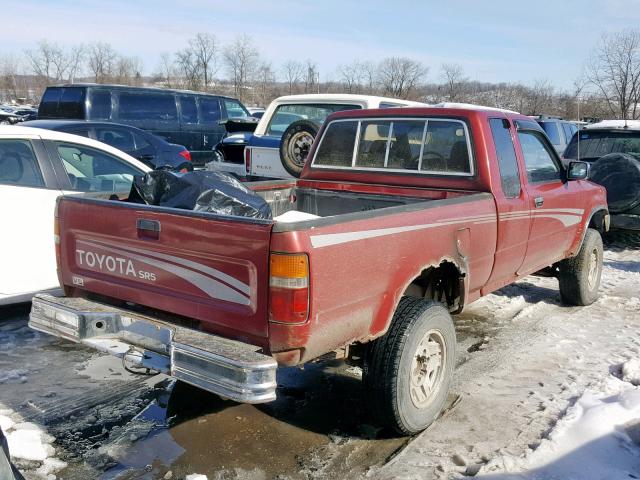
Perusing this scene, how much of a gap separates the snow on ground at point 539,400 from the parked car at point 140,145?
5.21 m

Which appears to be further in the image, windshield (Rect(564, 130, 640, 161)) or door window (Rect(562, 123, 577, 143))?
door window (Rect(562, 123, 577, 143))

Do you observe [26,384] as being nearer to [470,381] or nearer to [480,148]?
[470,381]

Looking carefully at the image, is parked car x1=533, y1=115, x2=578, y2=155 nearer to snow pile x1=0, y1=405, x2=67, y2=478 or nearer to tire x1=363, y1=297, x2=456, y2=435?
tire x1=363, y1=297, x2=456, y2=435

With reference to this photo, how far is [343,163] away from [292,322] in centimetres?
275

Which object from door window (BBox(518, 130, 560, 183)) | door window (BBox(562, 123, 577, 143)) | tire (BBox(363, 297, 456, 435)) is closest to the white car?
tire (BBox(363, 297, 456, 435))

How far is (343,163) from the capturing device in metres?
5.41

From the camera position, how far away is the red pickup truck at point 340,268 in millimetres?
2922

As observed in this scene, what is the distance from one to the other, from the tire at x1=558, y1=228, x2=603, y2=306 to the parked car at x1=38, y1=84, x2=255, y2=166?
8.46 meters

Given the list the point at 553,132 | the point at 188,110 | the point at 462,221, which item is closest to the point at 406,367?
the point at 462,221

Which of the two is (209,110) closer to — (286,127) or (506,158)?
(286,127)

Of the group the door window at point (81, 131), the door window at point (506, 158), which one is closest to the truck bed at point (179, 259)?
the door window at point (506, 158)

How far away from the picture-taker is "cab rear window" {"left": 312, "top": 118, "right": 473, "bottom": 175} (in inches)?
187

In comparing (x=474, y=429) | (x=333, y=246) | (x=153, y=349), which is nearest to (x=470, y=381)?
(x=474, y=429)

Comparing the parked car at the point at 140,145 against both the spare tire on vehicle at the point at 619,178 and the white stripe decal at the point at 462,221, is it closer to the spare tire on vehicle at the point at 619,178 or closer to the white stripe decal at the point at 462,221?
the white stripe decal at the point at 462,221
